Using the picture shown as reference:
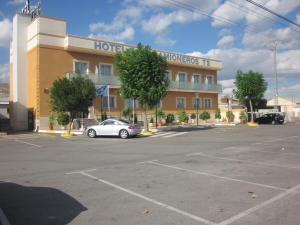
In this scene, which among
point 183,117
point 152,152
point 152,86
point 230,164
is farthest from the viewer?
point 183,117

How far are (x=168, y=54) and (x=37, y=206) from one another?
1590 inches

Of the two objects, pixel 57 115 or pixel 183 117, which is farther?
pixel 183 117

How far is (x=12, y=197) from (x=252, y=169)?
689 cm

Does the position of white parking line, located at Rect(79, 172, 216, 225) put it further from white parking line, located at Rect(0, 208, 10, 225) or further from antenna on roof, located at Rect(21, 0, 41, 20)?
antenna on roof, located at Rect(21, 0, 41, 20)

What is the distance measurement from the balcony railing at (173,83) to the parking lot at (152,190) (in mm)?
23609

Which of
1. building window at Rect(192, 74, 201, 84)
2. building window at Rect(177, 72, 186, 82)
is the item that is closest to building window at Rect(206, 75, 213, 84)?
building window at Rect(192, 74, 201, 84)

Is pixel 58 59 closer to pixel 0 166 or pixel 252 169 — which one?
pixel 0 166

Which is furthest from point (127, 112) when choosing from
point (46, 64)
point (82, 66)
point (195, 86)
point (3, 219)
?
point (3, 219)

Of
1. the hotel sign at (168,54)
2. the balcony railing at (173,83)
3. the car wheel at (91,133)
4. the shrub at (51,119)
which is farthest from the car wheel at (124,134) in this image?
the hotel sign at (168,54)

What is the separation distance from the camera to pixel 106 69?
40250 millimetres

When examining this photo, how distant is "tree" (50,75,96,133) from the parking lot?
48.1ft

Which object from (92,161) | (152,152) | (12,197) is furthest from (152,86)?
(12,197)

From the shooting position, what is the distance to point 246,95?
46.5 m

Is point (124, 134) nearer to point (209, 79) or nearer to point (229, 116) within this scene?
point (229, 116)
